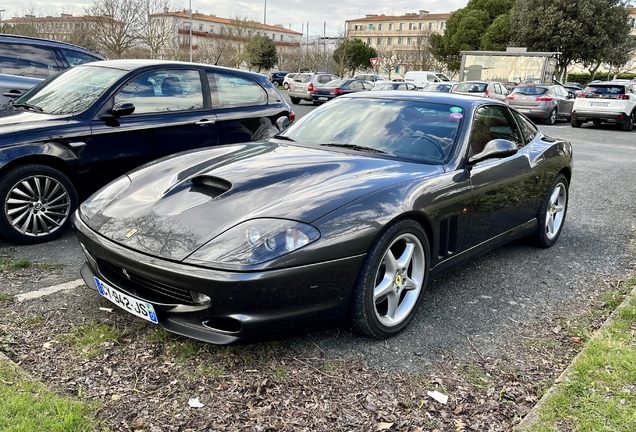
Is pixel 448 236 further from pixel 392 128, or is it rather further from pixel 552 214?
pixel 552 214

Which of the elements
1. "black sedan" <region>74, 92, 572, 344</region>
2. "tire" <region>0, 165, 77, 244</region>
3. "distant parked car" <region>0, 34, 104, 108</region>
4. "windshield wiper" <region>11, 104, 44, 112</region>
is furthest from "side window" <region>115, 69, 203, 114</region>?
"distant parked car" <region>0, 34, 104, 108</region>

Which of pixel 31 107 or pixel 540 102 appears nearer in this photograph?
pixel 31 107

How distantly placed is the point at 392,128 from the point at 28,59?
618 centimetres

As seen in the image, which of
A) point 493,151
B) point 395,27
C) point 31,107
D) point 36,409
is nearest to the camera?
point 36,409

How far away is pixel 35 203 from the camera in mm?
4387

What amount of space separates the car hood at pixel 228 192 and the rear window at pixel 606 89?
1724 cm

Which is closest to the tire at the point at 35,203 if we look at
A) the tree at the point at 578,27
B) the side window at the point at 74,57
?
the side window at the point at 74,57

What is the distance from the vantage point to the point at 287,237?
2.59 m

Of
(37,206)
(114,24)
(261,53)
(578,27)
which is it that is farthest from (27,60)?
(261,53)

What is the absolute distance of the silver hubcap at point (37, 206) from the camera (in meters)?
4.28

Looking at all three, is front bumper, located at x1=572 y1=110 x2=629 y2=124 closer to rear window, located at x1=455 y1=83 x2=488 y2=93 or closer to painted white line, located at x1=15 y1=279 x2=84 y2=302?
rear window, located at x1=455 y1=83 x2=488 y2=93

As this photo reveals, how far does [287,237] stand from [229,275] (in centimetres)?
33

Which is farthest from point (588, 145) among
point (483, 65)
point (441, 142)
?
point (483, 65)

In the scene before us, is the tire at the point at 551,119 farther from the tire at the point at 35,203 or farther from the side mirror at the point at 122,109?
the tire at the point at 35,203
